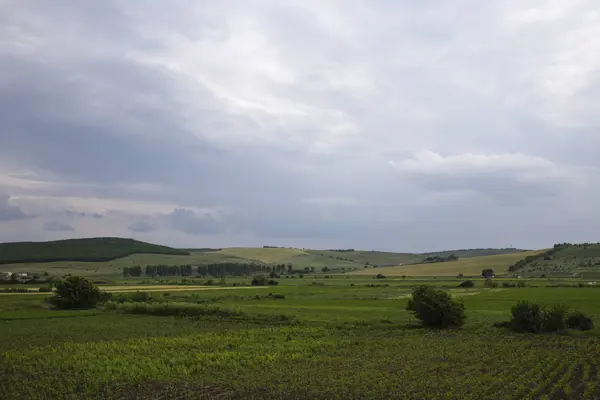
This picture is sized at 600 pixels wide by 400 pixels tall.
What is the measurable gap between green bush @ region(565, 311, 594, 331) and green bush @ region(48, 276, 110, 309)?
58.7m

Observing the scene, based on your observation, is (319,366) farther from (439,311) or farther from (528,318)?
(528,318)

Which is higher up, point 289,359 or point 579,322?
point 579,322

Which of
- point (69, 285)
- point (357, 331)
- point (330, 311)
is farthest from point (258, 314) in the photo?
point (69, 285)

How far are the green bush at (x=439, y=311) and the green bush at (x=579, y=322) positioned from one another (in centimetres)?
883

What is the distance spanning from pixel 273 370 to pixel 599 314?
4238 cm

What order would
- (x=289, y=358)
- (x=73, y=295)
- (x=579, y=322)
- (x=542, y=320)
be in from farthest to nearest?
(x=73, y=295) → (x=579, y=322) → (x=542, y=320) → (x=289, y=358)

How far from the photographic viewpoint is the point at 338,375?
92.3ft

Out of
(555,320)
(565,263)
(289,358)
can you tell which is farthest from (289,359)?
(565,263)

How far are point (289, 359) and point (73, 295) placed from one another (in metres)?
49.1

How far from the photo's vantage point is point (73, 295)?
72562 millimetres

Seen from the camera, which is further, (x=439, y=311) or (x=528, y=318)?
(x=439, y=311)

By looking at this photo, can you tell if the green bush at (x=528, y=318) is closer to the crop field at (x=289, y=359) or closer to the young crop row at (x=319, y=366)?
the crop field at (x=289, y=359)

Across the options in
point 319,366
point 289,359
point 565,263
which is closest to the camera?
point 319,366

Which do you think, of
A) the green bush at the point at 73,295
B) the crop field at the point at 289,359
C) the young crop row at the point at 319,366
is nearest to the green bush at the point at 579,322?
the crop field at the point at 289,359
